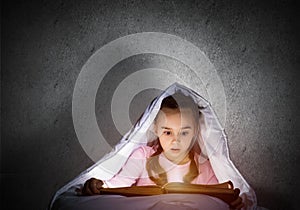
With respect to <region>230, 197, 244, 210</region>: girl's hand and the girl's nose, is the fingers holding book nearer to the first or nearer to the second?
<region>230, 197, 244, 210</region>: girl's hand

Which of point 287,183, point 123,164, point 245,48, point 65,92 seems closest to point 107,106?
point 65,92

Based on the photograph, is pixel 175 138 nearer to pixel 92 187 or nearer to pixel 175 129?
pixel 175 129

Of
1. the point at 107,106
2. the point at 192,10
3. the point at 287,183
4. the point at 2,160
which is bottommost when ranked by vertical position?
the point at 287,183

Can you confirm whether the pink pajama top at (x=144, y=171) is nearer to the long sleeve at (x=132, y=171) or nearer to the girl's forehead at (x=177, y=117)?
the long sleeve at (x=132, y=171)

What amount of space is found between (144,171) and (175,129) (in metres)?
0.18


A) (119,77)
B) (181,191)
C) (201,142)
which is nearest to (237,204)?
(181,191)

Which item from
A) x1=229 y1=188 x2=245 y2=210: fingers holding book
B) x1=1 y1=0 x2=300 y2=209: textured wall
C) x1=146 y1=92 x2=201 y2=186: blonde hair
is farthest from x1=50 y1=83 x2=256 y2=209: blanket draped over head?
x1=1 y1=0 x2=300 y2=209: textured wall

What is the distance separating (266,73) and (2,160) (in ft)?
3.72

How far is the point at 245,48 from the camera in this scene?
1.76 m

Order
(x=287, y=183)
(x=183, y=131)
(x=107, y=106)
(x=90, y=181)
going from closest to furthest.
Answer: (x=90, y=181)
(x=183, y=131)
(x=287, y=183)
(x=107, y=106)

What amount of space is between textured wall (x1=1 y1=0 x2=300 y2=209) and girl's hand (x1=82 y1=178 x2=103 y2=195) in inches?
23.7

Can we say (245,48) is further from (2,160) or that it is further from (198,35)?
(2,160)

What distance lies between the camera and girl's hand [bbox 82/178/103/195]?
1.32 metres

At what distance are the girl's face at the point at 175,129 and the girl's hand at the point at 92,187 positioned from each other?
0.28 metres
